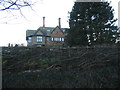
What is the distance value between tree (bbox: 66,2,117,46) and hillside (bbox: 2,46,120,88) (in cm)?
1254

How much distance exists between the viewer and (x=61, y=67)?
4711mm

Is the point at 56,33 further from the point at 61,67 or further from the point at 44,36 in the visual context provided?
the point at 61,67

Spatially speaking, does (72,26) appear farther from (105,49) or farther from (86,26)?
(105,49)

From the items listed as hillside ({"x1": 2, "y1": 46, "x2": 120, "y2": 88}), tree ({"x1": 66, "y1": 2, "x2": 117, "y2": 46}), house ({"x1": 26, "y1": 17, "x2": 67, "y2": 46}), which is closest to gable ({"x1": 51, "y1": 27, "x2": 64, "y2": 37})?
house ({"x1": 26, "y1": 17, "x2": 67, "y2": 46})

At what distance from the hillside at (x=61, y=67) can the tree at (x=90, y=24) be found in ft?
41.1

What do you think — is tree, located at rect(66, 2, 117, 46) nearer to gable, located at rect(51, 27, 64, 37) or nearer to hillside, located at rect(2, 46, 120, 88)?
hillside, located at rect(2, 46, 120, 88)

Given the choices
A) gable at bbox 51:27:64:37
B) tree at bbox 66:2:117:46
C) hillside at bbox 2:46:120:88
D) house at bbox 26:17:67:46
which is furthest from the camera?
gable at bbox 51:27:64:37

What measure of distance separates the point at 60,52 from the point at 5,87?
2.08 metres

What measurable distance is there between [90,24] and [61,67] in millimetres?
14495

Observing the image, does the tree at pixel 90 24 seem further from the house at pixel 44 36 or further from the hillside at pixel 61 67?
the house at pixel 44 36

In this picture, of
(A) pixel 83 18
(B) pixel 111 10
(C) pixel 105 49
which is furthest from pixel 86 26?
(C) pixel 105 49

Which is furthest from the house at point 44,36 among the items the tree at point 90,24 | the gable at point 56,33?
the tree at point 90,24

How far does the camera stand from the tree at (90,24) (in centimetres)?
1780

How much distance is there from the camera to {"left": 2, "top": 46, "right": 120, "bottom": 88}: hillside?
384 cm
